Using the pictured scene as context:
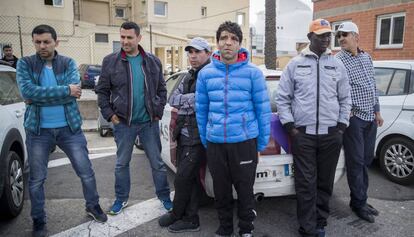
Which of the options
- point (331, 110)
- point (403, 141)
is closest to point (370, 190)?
point (403, 141)

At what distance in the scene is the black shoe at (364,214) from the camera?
3611mm

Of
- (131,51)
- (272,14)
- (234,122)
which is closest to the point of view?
(234,122)

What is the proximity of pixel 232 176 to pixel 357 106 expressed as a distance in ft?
4.95

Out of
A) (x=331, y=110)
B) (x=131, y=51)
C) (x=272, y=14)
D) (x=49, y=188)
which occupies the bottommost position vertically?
(x=49, y=188)

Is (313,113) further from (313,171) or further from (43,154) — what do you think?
(43,154)

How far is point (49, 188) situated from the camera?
4629 mm

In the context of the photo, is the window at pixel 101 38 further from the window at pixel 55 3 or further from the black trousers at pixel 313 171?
the black trousers at pixel 313 171

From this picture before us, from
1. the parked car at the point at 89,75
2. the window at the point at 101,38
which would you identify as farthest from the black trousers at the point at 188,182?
the window at the point at 101,38

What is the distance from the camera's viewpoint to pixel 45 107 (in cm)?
332

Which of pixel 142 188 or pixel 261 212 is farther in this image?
pixel 142 188

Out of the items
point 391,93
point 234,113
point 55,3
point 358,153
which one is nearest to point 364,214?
point 358,153

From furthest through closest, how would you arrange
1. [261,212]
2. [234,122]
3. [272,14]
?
[272,14] < [261,212] < [234,122]

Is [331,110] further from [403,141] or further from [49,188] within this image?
[49,188]

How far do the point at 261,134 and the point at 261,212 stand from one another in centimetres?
119
